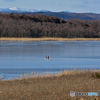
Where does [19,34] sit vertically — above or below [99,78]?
below

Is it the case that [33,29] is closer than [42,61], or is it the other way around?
[42,61]

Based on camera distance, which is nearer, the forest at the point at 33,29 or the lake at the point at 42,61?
the lake at the point at 42,61

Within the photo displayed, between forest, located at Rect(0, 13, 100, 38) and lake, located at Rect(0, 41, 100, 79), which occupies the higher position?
lake, located at Rect(0, 41, 100, 79)

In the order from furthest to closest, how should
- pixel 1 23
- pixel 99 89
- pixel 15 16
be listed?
pixel 15 16, pixel 1 23, pixel 99 89

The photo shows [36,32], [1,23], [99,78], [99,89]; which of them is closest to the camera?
[99,89]

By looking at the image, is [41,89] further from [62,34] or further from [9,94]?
[62,34]

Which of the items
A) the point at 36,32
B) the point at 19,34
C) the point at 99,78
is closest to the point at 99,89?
the point at 99,78

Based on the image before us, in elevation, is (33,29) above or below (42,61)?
below

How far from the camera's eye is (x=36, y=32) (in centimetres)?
6556

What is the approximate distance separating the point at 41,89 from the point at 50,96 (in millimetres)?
1117

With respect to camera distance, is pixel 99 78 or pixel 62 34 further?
pixel 62 34

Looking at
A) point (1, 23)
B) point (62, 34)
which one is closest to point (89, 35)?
point (62, 34)

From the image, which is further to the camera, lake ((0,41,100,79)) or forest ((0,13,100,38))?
forest ((0,13,100,38))

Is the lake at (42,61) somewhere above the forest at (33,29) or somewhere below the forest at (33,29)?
above
